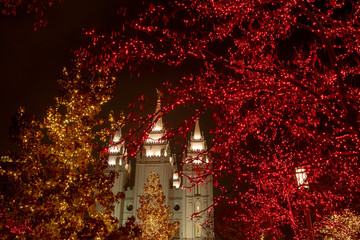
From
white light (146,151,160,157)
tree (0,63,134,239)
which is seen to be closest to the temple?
white light (146,151,160,157)

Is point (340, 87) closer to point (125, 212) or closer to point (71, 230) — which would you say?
point (71, 230)

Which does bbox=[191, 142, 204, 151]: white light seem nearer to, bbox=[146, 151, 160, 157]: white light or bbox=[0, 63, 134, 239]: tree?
bbox=[146, 151, 160, 157]: white light

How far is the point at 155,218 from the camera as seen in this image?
3019 centimetres

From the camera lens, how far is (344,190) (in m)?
16.3

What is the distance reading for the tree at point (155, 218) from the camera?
28.4 meters

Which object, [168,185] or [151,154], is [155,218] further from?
[151,154]

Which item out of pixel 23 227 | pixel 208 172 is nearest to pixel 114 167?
pixel 23 227

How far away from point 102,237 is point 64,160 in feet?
11.7

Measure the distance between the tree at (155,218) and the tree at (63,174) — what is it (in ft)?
58.5

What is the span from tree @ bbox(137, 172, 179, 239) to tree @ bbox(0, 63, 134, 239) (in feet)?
58.5

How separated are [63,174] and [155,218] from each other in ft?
68.3

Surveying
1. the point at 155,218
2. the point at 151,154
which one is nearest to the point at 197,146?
the point at 151,154

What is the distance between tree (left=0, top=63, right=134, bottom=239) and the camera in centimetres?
1055

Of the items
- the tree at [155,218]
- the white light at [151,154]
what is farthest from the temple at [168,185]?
the tree at [155,218]
